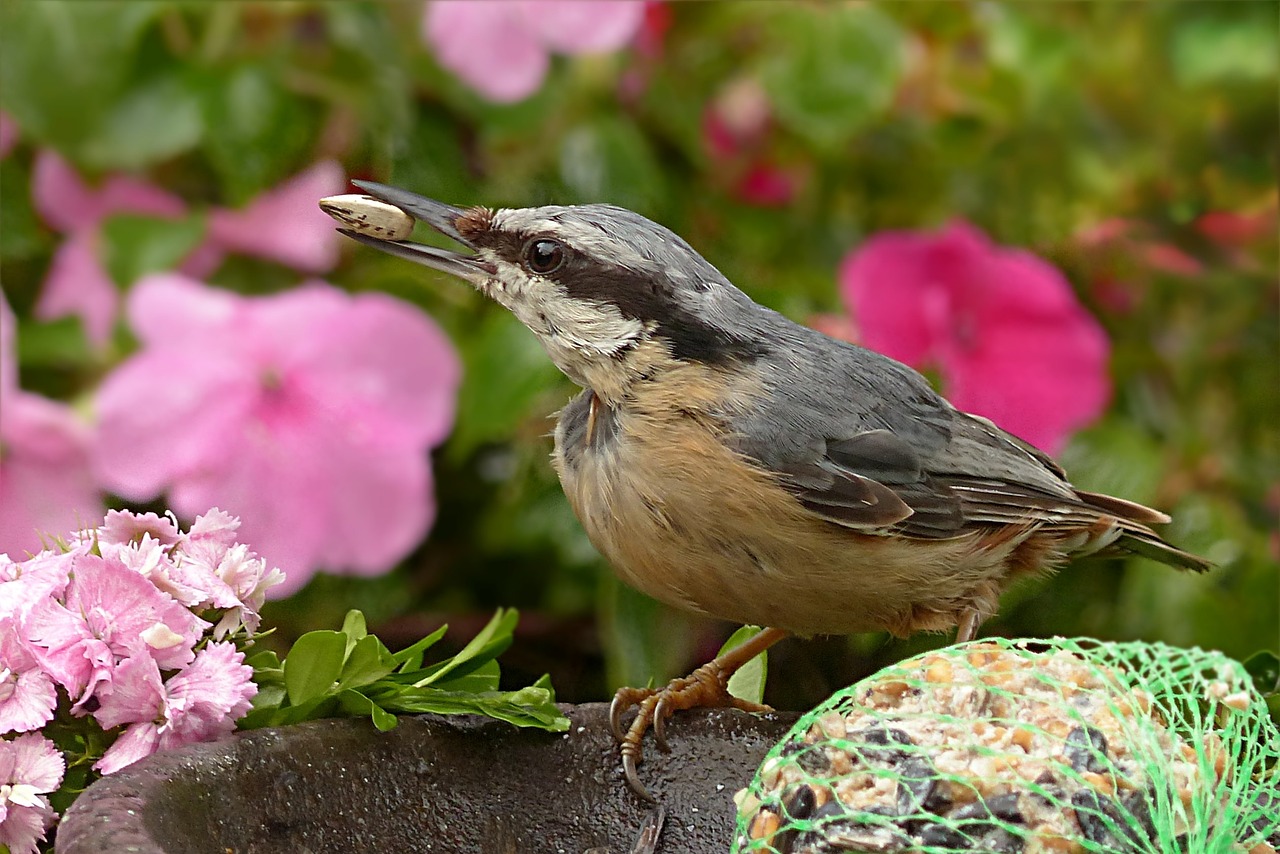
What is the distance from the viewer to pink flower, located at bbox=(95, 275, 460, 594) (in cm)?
175

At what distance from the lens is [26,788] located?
1024 mm

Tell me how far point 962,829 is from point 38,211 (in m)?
1.63

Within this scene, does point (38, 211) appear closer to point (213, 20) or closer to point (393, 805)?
point (213, 20)

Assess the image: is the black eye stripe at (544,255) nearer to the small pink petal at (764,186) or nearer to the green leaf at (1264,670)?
the green leaf at (1264,670)

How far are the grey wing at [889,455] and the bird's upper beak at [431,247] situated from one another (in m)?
0.27

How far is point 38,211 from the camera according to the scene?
2113mm

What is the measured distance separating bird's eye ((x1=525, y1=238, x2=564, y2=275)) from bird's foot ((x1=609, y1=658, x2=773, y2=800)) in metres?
0.37

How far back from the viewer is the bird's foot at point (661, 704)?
1.26 m

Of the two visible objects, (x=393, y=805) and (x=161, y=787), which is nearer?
(x=161, y=787)

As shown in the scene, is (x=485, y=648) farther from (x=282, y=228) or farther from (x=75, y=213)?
(x=75, y=213)

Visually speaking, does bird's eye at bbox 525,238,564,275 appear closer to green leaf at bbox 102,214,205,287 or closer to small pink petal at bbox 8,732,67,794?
small pink petal at bbox 8,732,67,794

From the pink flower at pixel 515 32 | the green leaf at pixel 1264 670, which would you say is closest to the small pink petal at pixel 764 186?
the pink flower at pixel 515 32

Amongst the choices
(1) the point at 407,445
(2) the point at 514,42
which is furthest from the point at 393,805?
(2) the point at 514,42

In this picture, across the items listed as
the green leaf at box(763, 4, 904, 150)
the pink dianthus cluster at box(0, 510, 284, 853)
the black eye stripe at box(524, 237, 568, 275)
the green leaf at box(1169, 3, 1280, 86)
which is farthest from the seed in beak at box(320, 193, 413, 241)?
the green leaf at box(1169, 3, 1280, 86)
